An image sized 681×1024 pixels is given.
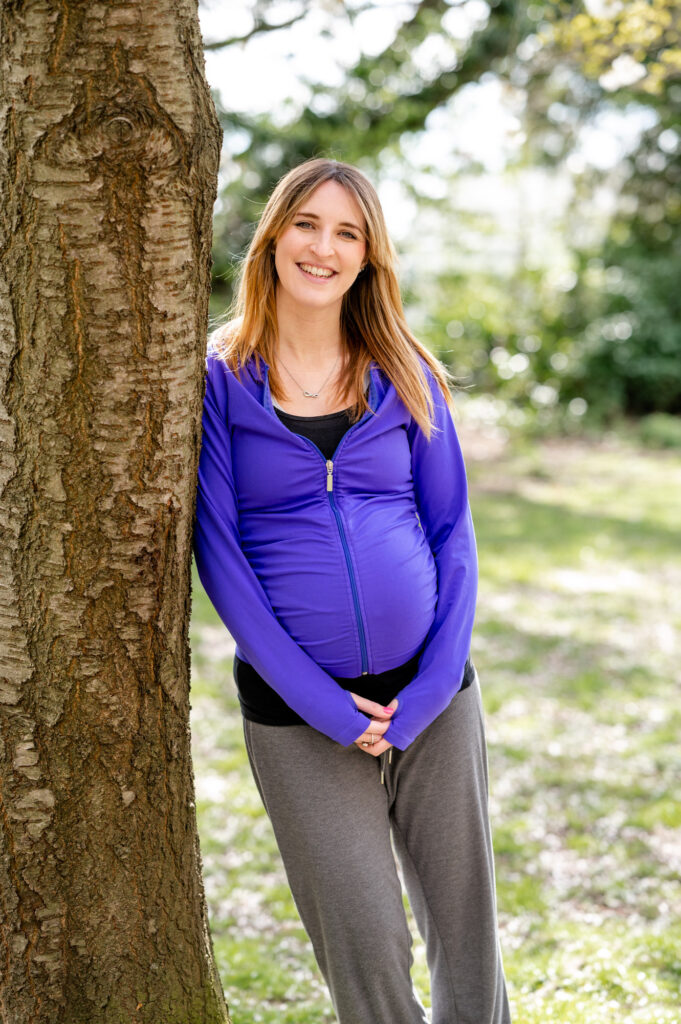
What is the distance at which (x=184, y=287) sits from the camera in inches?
74.0

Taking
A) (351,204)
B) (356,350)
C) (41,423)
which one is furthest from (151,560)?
(351,204)

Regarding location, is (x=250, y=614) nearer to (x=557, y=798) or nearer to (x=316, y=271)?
(x=316, y=271)

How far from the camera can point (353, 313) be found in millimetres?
2436

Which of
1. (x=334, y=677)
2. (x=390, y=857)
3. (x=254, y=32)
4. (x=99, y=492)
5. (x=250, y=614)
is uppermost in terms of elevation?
(x=254, y=32)

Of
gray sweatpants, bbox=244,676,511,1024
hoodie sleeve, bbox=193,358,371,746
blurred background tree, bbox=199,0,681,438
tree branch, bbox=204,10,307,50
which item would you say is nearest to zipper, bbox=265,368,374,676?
hoodie sleeve, bbox=193,358,371,746

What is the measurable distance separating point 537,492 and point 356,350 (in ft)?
30.1

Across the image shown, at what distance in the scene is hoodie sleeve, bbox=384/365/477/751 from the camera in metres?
2.14

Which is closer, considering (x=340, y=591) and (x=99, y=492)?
(x=99, y=492)

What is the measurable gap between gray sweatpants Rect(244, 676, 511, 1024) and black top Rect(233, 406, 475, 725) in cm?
3

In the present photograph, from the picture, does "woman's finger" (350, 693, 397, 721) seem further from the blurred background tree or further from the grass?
the blurred background tree

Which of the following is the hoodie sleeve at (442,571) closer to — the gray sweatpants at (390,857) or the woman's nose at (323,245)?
the gray sweatpants at (390,857)

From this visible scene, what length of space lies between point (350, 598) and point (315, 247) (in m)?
0.80

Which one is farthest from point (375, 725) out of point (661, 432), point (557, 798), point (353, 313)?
point (661, 432)

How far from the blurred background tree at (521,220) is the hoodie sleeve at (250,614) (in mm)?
9130
